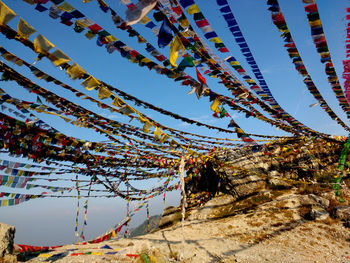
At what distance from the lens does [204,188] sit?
549 inches

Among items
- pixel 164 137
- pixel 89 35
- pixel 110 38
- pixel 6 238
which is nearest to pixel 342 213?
pixel 164 137

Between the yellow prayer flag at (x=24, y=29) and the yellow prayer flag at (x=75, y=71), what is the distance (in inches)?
25.2

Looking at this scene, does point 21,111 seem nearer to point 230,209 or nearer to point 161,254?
point 161,254

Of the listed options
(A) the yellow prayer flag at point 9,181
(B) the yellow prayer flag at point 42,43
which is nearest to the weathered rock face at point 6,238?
(A) the yellow prayer flag at point 9,181

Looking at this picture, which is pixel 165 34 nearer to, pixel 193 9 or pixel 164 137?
pixel 193 9

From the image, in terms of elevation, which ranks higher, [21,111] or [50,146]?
[21,111]

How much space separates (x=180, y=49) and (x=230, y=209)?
10.2 metres

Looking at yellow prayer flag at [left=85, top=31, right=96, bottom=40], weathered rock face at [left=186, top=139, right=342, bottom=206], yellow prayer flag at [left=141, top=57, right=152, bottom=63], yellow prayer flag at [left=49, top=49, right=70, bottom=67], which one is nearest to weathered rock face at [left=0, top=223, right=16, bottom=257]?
yellow prayer flag at [left=49, top=49, right=70, bottom=67]

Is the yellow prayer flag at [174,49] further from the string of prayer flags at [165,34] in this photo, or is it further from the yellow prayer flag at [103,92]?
the yellow prayer flag at [103,92]

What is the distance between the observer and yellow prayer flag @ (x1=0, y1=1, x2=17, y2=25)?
1.91 meters

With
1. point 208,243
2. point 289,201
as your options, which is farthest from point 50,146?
point 289,201

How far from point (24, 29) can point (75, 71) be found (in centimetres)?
76

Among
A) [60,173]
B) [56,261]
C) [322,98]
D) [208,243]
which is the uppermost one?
[322,98]

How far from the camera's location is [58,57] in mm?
2381
